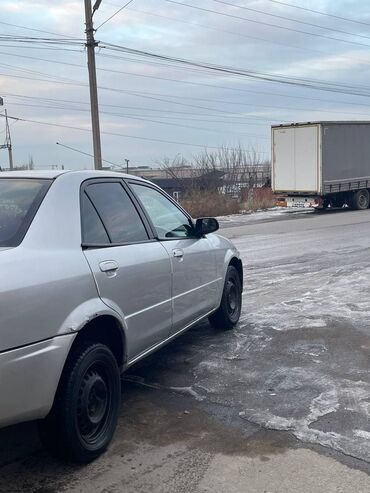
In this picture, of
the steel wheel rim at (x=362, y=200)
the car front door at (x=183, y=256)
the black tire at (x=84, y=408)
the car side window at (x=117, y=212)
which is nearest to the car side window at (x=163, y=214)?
the car front door at (x=183, y=256)

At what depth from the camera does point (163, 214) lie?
201 inches

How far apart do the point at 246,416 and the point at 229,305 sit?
7.51 ft

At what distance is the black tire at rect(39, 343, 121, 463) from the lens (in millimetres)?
3285

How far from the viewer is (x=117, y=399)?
377 cm

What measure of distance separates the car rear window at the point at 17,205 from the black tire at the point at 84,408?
29.9 inches

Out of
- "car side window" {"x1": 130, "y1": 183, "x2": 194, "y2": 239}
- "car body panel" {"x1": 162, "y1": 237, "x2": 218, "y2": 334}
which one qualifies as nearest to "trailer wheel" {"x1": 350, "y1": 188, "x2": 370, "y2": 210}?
"car body panel" {"x1": 162, "y1": 237, "x2": 218, "y2": 334}

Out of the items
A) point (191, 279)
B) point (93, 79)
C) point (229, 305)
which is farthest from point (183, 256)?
point (93, 79)

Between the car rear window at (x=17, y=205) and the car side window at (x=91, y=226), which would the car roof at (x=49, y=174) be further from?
the car side window at (x=91, y=226)

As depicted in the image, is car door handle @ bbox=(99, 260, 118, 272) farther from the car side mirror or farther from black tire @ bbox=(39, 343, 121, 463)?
the car side mirror

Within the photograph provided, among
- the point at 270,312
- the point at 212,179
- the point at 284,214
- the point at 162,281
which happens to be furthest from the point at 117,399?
the point at 212,179

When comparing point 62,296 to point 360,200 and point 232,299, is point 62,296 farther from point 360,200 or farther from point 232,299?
point 360,200

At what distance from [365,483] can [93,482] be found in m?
→ 1.52

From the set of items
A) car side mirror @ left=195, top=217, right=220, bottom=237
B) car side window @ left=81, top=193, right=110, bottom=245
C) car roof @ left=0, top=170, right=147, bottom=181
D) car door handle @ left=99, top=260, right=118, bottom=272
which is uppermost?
car roof @ left=0, top=170, right=147, bottom=181

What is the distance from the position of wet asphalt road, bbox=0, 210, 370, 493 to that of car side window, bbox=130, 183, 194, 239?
1226mm
